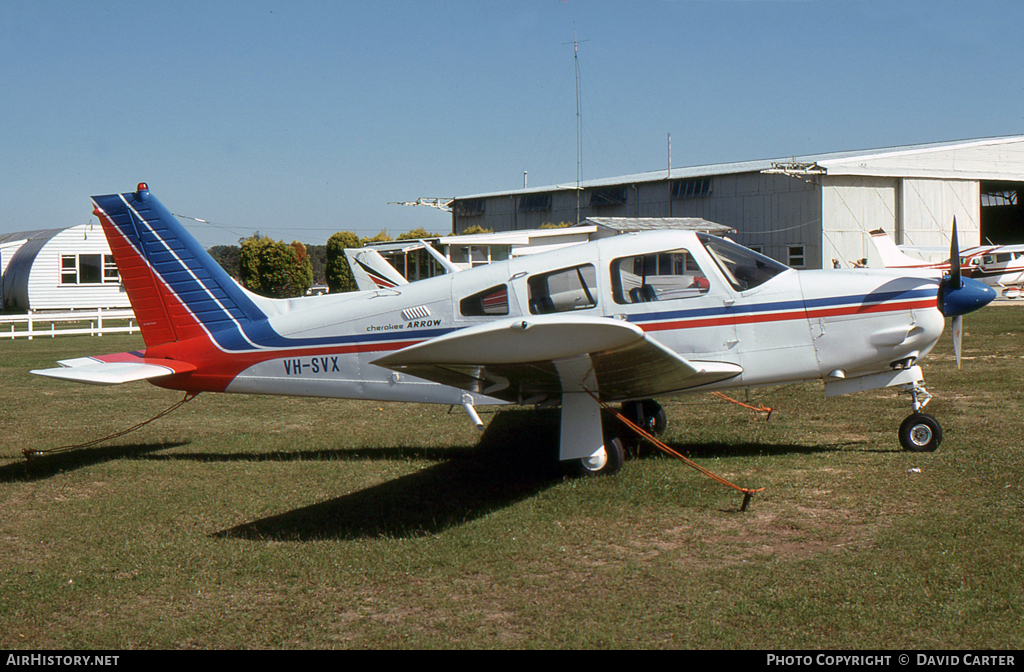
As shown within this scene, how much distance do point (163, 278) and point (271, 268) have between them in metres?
33.9

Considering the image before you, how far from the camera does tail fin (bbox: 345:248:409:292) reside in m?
22.2

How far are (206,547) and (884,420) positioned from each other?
24.2ft

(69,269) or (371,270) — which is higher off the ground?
(69,269)

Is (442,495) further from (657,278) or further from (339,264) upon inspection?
(339,264)

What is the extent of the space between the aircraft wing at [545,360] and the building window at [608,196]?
4256 centimetres

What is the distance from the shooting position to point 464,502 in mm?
6859

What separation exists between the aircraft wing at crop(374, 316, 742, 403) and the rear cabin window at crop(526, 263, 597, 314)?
0.76 meters

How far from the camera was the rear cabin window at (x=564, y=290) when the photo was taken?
7.49 m

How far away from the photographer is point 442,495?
7.10 metres

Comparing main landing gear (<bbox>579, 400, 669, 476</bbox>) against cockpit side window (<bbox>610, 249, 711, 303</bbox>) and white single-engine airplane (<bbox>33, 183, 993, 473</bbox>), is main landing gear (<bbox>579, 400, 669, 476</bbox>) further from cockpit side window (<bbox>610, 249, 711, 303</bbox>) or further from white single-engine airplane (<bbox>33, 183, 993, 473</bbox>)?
cockpit side window (<bbox>610, 249, 711, 303</bbox>)

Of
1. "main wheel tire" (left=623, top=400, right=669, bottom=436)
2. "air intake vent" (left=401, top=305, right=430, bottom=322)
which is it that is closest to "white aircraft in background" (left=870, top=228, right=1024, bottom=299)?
"main wheel tire" (left=623, top=400, right=669, bottom=436)

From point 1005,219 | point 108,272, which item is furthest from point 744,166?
point 108,272
